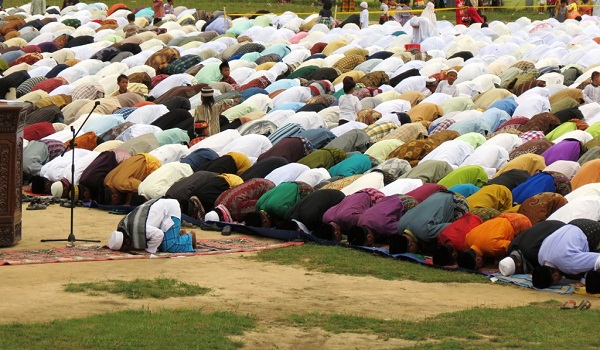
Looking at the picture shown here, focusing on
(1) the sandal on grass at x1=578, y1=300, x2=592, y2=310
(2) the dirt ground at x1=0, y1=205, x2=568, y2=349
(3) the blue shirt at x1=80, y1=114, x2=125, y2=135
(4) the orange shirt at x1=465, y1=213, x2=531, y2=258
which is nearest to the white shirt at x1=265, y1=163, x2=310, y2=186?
(2) the dirt ground at x1=0, y1=205, x2=568, y2=349

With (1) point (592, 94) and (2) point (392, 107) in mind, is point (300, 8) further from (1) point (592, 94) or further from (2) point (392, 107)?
(1) point (592, 94)

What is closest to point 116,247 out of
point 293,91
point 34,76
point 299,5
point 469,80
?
point 293,91

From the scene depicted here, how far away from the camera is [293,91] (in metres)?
17.5

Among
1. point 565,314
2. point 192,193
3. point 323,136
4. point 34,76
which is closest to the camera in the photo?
point 565,314

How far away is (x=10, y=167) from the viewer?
1055 cm

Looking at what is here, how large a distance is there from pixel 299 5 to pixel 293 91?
566 inches

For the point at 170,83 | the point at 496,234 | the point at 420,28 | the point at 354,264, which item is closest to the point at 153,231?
the point at 354,264

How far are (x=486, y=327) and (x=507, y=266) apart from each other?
1944 mm

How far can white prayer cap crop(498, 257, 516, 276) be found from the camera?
998 cm

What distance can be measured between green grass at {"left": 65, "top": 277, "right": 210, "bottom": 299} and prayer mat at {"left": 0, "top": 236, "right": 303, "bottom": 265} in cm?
99

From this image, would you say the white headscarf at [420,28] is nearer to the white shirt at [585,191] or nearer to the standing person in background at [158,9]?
the standing person in background at [158,9]

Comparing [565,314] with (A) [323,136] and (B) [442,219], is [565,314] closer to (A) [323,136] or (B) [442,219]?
(B) [442,219]

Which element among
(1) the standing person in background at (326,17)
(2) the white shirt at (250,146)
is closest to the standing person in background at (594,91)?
(2) the white shirt at (250,146)

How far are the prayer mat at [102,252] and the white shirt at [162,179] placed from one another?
5.29 feet
